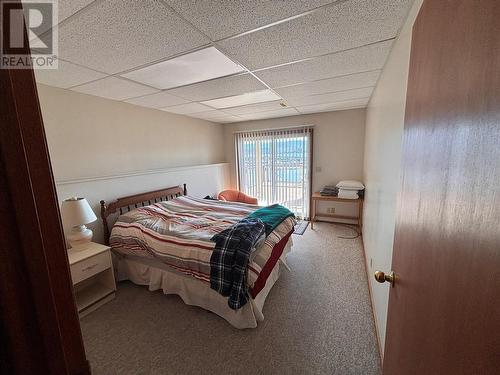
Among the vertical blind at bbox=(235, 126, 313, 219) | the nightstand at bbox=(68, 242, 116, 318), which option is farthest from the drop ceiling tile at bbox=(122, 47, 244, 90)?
the vertical blind at bbox=(235, 126, 313, 219)

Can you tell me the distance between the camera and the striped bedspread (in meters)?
1.84

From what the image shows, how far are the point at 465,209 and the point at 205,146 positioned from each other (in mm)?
4278

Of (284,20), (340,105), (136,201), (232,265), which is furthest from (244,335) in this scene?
(340,105)

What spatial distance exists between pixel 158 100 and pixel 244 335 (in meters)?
2.86

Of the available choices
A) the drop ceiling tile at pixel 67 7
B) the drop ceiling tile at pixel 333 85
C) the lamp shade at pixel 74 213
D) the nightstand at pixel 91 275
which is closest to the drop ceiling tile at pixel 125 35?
the drop ceiling tile at pixel 67 7

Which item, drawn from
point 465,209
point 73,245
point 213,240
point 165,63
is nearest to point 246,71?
point 165,63

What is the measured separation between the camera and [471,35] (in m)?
0.41

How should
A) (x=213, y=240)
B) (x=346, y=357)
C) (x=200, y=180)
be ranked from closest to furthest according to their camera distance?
(x=346, y=357) < (x=213, y=240) < (x=200, y=180)

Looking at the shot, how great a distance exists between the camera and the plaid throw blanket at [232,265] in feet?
5.39

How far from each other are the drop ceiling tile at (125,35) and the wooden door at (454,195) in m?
1.25

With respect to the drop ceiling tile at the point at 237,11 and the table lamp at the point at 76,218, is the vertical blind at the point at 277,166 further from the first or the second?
the table lamp at the point at 76,218

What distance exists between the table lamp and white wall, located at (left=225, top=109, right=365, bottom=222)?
358cm

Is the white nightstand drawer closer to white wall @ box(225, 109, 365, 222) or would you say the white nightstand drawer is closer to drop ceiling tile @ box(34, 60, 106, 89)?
drop ceiling tile @ box(34, 60, 106, 89)

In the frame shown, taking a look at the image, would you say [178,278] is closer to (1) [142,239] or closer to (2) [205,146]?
(1) [142,239]
